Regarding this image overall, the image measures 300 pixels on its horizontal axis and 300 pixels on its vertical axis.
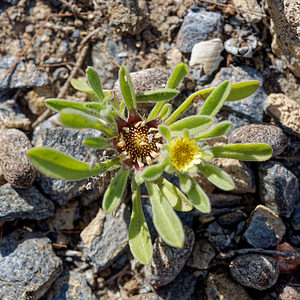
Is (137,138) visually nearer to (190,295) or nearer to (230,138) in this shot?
(230,138)

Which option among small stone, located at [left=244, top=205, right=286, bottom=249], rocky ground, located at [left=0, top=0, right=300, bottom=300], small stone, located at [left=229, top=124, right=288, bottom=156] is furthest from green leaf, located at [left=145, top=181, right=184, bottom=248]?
small stone, located at [left=244, top=205, right=286, bottom=249]

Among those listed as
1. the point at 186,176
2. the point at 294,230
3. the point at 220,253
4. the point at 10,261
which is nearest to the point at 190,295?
the point at 220,253

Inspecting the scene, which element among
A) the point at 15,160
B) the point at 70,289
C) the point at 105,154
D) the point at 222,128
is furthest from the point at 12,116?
the point at 222,128

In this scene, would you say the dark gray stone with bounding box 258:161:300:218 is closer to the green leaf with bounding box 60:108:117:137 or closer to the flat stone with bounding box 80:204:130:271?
the flat stone with bounding box 80:204:130:271

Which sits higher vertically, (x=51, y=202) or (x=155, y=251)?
(x=51, y=202)

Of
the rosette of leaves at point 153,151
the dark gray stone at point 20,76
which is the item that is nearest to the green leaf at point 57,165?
the rosette of leaves at point 153,151

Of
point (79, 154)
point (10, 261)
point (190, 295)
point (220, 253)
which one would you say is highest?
point (79, 154)

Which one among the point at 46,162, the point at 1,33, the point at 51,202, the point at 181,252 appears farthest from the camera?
the point at 1,33
